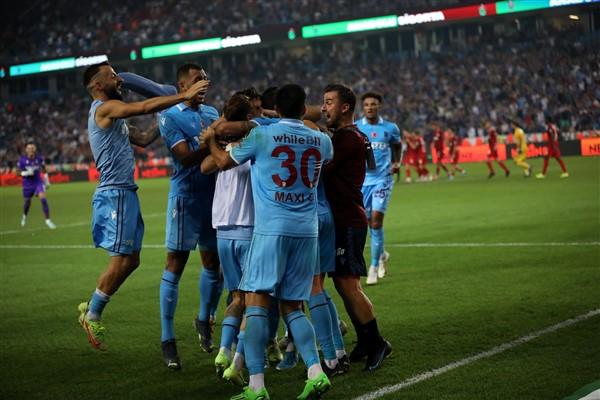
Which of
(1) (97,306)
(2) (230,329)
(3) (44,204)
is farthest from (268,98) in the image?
(3) (44,204)

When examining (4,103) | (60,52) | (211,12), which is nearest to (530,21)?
(211,12)

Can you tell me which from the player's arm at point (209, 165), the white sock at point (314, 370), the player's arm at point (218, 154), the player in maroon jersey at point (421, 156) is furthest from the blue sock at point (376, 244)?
the player in maroon jersey at point (421, 156)

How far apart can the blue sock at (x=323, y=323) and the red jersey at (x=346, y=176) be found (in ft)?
2.83

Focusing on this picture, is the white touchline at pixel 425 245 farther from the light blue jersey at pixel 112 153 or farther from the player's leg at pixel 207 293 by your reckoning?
the light blue jersey at pixel 112 153

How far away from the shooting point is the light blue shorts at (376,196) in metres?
12.3

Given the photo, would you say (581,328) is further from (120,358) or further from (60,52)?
(60,52)

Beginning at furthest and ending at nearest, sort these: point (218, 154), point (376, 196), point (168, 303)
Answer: point (376, 196) < point (168, 303) < point (218, 154)

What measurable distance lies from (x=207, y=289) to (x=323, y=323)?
1573mm

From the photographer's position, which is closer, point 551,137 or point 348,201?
point 348,201

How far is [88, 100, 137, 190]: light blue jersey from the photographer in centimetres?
804

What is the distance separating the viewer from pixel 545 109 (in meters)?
47.7

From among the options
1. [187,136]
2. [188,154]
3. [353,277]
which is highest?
[187,136]

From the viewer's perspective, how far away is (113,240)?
8.01 meters

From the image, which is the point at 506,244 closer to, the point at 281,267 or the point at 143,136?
the point at 143,136
